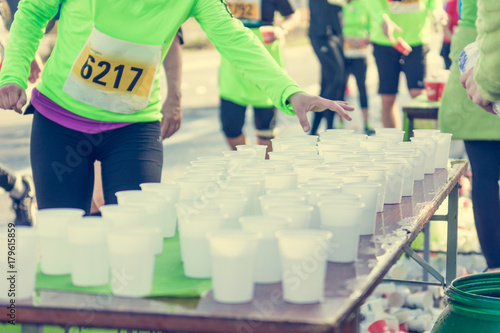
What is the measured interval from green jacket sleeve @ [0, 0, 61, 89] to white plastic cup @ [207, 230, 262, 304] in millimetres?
1505

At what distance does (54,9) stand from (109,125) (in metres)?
0.48

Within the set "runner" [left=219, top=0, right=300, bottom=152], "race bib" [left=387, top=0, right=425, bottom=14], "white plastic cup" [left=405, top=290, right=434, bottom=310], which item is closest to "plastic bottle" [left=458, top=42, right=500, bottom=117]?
"white plastic cup" [left=405, top=290, right=434, bottom=310]

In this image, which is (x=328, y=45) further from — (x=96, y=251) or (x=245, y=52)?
(x=96, y=251)

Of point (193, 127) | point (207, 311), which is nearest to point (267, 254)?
point (207, 311)

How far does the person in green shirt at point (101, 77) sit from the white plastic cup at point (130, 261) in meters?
1.26

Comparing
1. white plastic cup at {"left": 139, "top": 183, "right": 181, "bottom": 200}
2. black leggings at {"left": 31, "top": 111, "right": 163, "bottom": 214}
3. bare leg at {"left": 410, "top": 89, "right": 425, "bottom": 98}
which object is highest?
white plastic cup at {"left": 139, "top": 183, "right": 181, "bottom": 200}

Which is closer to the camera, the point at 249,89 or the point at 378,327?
the point at 378,327

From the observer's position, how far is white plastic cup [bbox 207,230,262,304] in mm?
1952

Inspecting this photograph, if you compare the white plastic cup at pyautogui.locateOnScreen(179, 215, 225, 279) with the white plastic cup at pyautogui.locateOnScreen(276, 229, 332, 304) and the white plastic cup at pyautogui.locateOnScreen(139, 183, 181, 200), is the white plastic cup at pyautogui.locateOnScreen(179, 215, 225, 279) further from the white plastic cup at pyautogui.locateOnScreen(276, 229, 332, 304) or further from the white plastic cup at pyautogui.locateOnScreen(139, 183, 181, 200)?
the white plastic cup at pyautogui.locateOnScreen(139, 183, 181, 200)

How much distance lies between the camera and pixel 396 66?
7.78 m

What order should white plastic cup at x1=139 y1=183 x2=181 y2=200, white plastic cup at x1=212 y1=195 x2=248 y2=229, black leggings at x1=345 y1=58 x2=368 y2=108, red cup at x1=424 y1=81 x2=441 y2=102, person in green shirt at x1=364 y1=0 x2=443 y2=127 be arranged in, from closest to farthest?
1. white plastic cup at x1=212 y1=195 x2=248 y2=229
2. white plastic cup at x1=139 y1=183 x2=181 y2=200
3. red cup at x1=424 y1=81 x2=441 y2=102
4. person in green shirt at x1=364 y1=0 x2=443 y2=127
5. black leggings at x1=345 y1=58 x2=368 y2=108

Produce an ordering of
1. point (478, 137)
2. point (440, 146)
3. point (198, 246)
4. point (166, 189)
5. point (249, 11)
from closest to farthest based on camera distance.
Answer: point (198, 246), point (166, 189), point (440, 146), point (478, 137), point (249, 11)

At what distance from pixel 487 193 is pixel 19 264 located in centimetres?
272

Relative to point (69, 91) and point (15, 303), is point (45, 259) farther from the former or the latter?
point (69, 91)
